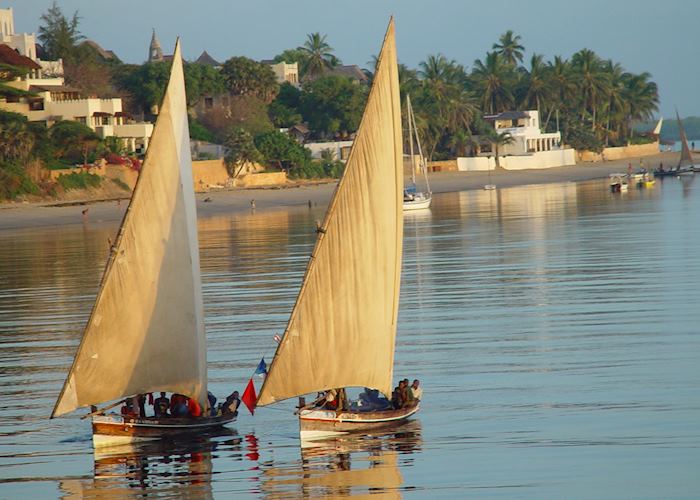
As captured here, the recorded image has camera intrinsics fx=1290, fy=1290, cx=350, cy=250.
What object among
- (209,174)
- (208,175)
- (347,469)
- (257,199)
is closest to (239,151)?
(209,174)

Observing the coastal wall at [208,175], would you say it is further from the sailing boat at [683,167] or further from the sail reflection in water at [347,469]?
the sail reflection in water at [347,469]

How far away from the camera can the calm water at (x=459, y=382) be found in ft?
65.6

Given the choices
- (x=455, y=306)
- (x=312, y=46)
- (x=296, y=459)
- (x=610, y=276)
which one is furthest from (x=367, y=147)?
(x=312, y=46)

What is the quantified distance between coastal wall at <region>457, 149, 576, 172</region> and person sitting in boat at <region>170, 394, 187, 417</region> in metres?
128

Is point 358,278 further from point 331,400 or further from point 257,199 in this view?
point 257,199

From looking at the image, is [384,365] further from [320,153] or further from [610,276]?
[320,153]

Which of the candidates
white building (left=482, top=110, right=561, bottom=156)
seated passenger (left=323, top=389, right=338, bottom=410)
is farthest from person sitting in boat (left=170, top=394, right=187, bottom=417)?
white building (left=482, top=110, right=561, bottom=156)

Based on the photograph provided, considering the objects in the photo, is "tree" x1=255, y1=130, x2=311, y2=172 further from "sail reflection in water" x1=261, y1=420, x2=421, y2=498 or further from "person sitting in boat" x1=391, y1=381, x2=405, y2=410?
"sail reflection in water" x1=261, y1=420, x2=421, y2=498

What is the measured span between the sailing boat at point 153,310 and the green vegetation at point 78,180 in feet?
262

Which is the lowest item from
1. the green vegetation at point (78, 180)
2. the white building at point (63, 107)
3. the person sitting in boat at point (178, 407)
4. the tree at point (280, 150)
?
the person sitting in boat at point (178, 407)

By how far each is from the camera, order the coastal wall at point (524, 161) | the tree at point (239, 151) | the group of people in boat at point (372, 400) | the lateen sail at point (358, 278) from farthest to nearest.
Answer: the coastal wall at point (524, 161) < the tree at point (239, 151) < the group of people in boat at point (372, 400) < the lateen sail at point (358, 278)

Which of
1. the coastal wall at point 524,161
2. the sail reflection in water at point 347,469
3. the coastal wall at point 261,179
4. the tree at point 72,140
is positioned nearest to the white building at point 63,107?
the tree at point 72,140

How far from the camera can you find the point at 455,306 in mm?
39906

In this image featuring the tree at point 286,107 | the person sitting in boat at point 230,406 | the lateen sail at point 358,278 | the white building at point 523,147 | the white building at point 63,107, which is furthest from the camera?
the white building at point 523,147
